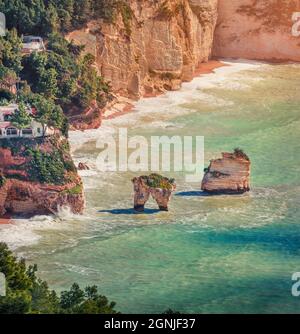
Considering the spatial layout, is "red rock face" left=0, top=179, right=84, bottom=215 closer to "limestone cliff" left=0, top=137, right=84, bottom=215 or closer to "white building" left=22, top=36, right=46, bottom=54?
"limestone cliff" left=0, top=137, right=84, bottom=215

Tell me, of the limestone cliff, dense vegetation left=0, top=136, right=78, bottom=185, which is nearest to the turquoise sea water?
the limestone cliff

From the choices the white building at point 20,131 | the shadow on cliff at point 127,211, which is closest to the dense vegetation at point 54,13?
the white building at point 20,131

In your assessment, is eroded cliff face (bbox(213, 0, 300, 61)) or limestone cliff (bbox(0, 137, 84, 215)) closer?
limestone cliff (bbox(0, 137, 84, 215))

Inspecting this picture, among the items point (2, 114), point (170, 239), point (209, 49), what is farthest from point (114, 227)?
point (209, 49)

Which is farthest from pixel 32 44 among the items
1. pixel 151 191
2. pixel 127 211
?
pixel 127 211

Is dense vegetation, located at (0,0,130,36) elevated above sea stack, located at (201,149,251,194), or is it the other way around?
dense vegetation, located at (0,0,130,36)
